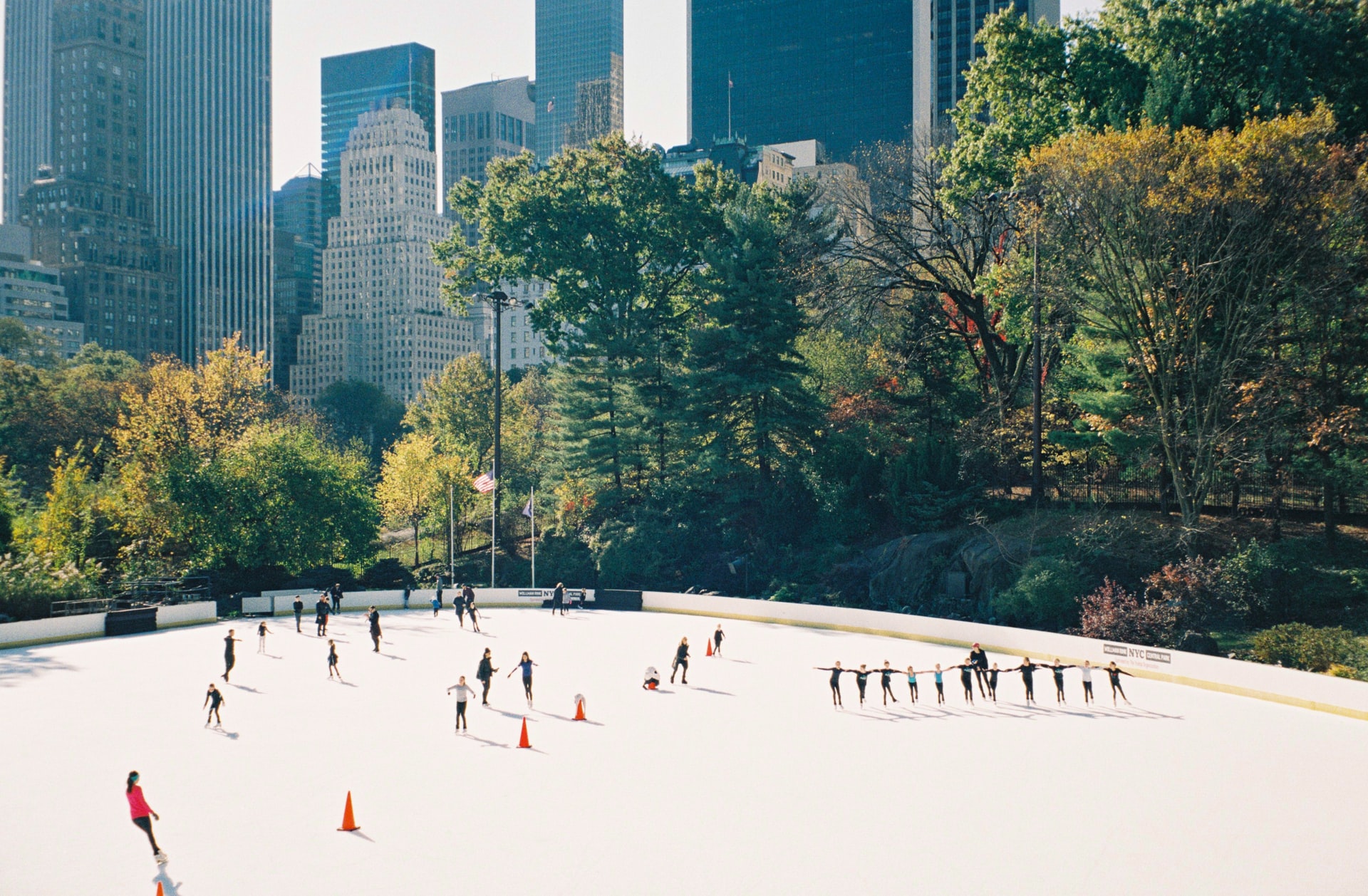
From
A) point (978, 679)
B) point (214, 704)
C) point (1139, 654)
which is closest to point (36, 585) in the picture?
point (214, 704)

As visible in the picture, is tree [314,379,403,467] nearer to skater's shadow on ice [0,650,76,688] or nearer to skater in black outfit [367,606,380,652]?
skater's shadow on ice [0,650,76,688]

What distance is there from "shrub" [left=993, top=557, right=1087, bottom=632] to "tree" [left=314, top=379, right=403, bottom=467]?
122 meters

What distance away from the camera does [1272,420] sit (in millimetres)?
36375

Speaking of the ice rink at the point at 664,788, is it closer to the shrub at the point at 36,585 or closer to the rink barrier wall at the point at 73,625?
the rink barrier wall at the point at 73,625

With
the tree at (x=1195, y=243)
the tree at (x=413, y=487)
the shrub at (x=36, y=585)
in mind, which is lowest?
the shrub at (x=36, y=585)

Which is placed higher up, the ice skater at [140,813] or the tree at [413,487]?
the tree at [413,487]

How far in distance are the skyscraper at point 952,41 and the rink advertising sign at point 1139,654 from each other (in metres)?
158

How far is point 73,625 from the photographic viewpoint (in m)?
38.3

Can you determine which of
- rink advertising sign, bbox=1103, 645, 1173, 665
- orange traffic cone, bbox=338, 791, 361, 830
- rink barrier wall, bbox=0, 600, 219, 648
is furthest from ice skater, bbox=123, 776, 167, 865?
rink advertising sign, bbox=1103, 645, 1173, 665

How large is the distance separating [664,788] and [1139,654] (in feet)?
61.3

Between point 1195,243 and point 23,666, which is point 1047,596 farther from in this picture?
point 23,666

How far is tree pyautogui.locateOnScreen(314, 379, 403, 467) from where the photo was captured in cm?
14950

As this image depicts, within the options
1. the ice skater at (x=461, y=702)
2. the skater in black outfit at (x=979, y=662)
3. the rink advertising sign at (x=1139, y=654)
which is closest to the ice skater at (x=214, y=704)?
the ice skater at (x=461, y=702)

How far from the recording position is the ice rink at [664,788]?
1545cm
